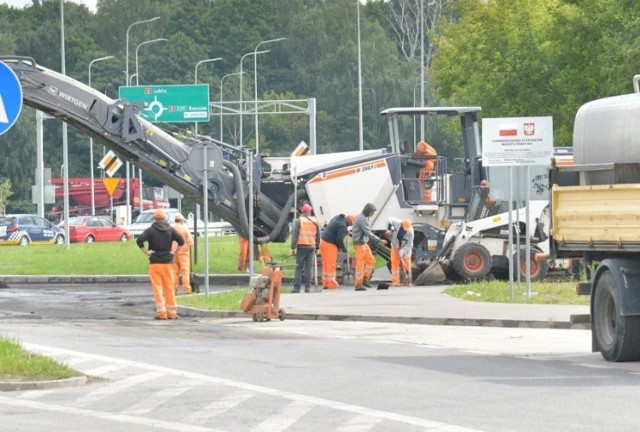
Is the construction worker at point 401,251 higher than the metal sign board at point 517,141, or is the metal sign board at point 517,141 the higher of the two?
the metal sign board at point 517,141

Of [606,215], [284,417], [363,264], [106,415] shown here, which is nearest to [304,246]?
[363,264]

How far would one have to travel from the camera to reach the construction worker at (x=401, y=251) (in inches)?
1326

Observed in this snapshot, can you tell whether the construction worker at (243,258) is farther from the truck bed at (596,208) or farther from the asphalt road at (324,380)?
the truck bed at (596,208)

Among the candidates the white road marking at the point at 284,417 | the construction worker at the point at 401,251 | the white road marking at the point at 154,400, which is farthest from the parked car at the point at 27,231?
the white road marking at the point at 284,417

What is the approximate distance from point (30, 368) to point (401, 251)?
18696mm

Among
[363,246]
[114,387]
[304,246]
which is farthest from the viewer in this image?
[363,246]

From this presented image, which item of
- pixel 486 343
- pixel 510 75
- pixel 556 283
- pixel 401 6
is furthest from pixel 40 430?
pixel 401 6

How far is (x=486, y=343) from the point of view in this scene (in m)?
20.2

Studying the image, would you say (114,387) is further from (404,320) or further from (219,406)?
(404,320)

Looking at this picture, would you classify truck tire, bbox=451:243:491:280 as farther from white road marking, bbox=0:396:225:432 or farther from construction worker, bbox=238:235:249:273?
white road marking, bbox=0:396:225:432

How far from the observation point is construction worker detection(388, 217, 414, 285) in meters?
33.7

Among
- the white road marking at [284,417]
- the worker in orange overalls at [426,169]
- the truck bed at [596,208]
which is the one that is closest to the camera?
the white road marking at [284,417]

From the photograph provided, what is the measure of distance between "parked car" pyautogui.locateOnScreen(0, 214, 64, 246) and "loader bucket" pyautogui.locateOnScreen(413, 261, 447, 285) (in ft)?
122

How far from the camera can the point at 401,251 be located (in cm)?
3375
